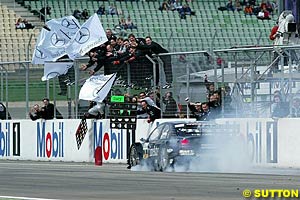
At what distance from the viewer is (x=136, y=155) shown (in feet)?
82.9

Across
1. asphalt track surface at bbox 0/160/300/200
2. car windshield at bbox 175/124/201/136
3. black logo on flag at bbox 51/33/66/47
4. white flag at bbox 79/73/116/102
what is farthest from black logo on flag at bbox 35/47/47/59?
asphalt track surface at bbox 0/160/300/200

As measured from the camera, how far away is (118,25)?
177 feet

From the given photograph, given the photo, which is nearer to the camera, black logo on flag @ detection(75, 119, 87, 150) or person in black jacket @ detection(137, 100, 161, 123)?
person in black jacket @ detection(137, 100, 161, 123)

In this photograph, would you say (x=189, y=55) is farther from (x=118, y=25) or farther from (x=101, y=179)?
(x=118, y=25)

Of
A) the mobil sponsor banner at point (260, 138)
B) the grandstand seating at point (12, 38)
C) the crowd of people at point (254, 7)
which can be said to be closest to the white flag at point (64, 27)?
the mobil sponsor banner at point (260, 138)

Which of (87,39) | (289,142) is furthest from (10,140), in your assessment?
(289,142)

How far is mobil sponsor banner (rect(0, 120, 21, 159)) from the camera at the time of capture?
32719 millimetres

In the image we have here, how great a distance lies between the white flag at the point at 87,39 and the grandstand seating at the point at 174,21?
19247 millimetres

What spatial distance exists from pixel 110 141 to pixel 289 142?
5.99 m

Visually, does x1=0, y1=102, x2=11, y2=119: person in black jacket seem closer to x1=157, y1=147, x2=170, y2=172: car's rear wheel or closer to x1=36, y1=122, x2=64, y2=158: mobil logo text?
x1=36, y1=122, x2=64, y2=158: mobil logo text

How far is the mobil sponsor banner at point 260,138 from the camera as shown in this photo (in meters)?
25.5

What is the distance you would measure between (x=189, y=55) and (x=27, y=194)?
1143cm

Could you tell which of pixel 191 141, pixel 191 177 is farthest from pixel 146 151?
pixel 191 177

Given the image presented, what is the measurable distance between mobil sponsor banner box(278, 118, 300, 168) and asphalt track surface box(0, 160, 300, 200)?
419 cm
